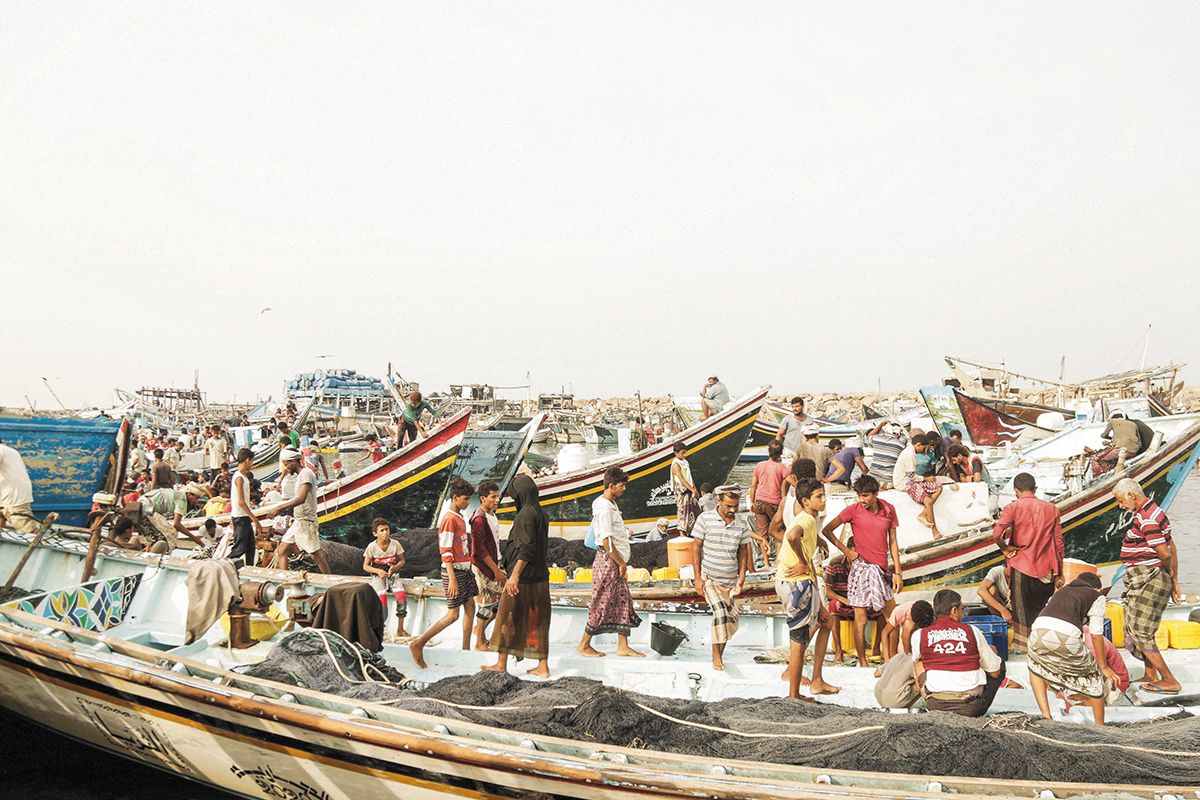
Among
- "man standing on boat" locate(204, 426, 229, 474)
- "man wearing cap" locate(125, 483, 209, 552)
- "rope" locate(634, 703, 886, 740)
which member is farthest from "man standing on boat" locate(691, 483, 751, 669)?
"man standing on boat" locate(204, 426, 229, 474)

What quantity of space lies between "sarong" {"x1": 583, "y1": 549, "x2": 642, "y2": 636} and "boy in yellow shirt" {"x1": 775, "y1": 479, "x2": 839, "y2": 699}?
1367 mm

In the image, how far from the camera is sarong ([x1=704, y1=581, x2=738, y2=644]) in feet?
20.1

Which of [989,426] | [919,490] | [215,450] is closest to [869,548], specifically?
[919,490]

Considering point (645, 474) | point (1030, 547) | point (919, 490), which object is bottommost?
point (1030, 547)

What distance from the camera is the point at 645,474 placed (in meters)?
14.3

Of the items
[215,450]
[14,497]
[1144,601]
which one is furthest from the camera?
[215,450]

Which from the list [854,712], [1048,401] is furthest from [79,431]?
[1048,401]

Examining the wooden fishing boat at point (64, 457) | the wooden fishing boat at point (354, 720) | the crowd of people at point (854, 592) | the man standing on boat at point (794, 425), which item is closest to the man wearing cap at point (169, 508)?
the wooden fishing boat at point (64, 457)

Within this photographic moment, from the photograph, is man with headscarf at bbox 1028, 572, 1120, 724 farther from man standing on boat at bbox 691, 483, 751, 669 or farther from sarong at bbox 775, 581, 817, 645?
man standing on boat at bbox 691, 483, 751, 669

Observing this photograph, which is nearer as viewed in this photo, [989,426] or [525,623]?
[525,623]

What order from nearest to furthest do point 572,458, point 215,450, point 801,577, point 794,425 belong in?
point 801,577, point 794,425, point 572,458, point 215,450

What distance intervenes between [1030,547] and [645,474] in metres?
8.32

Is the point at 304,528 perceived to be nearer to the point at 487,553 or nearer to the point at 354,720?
the point at 487,553

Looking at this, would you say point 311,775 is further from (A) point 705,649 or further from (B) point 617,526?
(A) point 705,649
